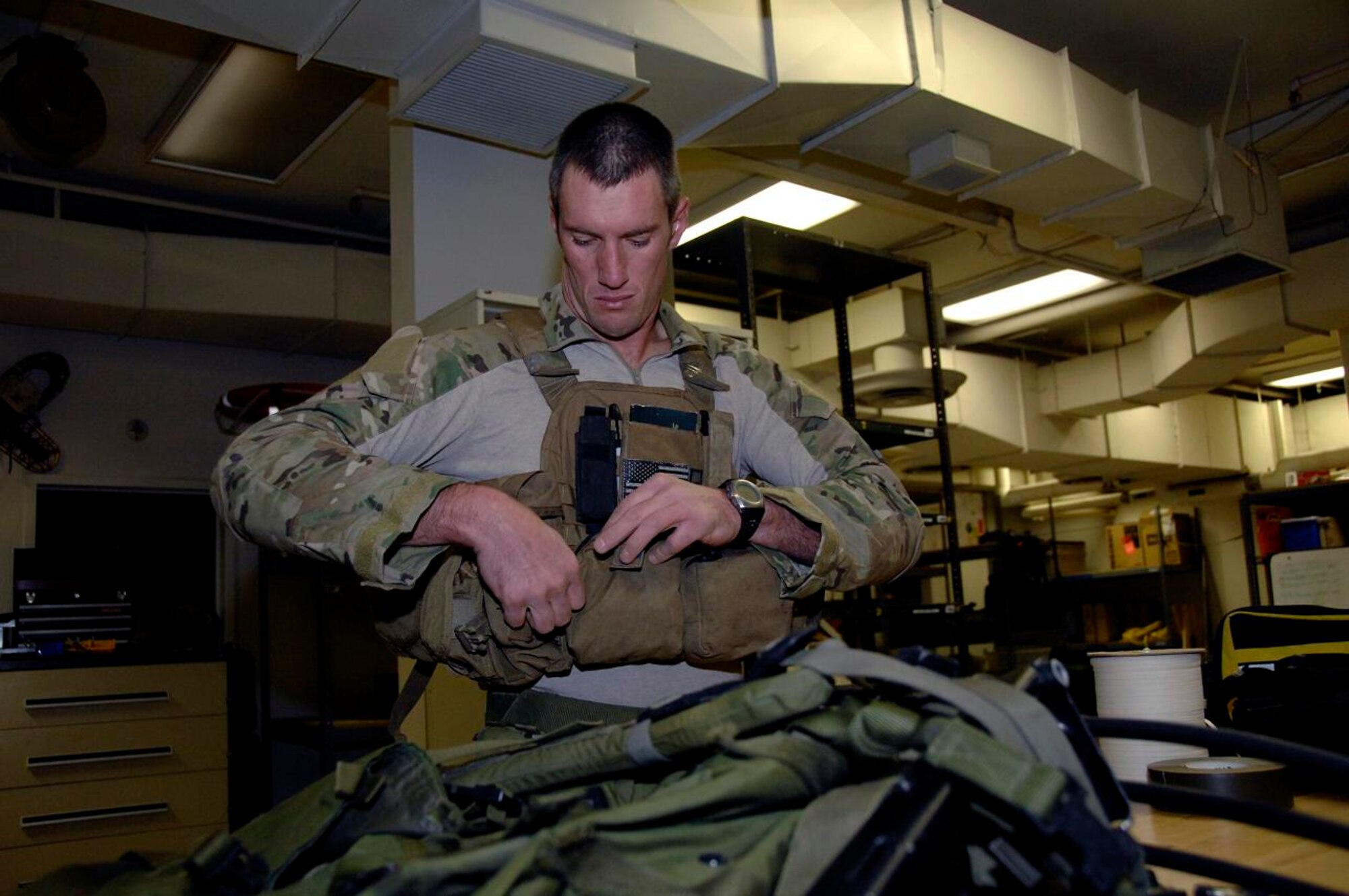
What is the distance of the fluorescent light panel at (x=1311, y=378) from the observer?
9258 mm

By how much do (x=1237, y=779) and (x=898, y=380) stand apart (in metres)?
5.02

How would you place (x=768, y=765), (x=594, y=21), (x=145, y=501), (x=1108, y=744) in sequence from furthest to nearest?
(x=145, y=501) → (x=594, y=21) → (x=1108, y=744) → (x=768, y=765)

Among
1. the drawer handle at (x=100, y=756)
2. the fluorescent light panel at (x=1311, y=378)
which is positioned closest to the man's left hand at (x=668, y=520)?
the drawer handle at (x=100, y=756)

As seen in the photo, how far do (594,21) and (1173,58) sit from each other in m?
2.90

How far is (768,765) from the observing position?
0.58m

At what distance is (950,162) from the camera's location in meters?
3.83

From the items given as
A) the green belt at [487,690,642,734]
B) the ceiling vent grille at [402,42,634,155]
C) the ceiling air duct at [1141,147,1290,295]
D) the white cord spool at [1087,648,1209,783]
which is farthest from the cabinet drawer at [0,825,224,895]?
the ceiling air duct at [1141,147,1290,295]

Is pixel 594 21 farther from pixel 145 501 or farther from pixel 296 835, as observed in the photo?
pixel 145 501

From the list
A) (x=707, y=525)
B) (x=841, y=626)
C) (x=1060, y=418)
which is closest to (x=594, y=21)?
(x=707, y=525)

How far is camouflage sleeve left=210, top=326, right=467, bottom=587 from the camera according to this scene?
1.06 metres

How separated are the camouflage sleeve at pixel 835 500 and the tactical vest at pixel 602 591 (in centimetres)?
7

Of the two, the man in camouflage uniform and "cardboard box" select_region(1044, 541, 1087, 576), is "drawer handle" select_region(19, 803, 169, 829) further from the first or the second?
"cardboard box" select_region(1044, 541, 1087, 576)

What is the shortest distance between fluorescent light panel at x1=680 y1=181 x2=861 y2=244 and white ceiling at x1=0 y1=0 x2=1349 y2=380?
15 cm

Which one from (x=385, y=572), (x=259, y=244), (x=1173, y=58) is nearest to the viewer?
(x=385, y=572)
